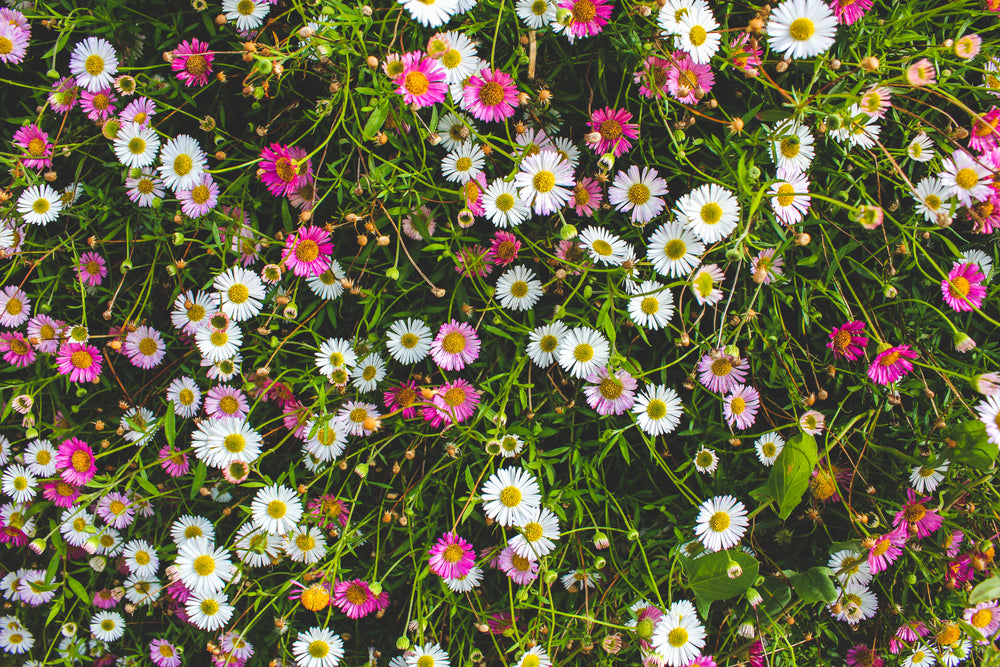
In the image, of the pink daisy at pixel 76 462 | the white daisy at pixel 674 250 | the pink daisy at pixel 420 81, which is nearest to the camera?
the pink daisy at pixel 420 81

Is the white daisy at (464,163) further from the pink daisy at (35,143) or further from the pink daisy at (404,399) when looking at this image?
the pink daisy at (35,143)

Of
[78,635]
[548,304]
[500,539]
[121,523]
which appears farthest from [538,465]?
[78,635]

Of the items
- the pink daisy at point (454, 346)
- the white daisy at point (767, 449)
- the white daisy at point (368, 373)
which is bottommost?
the white daisy at point (767, 449)

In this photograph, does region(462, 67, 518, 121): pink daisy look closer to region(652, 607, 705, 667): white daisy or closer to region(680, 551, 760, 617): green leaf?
region(680, 551, 760, 617): green leaf

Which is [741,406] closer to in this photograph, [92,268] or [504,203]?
[504,203]

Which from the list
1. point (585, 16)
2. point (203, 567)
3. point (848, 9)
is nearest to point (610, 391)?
point (585, 16)

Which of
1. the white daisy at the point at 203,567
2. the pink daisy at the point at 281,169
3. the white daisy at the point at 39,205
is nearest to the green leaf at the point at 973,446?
the pink daisy at the point at 281,169

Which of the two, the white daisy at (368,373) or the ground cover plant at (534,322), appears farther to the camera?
the white daisy at (368,373)

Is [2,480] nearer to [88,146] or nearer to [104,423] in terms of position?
[104,423]
